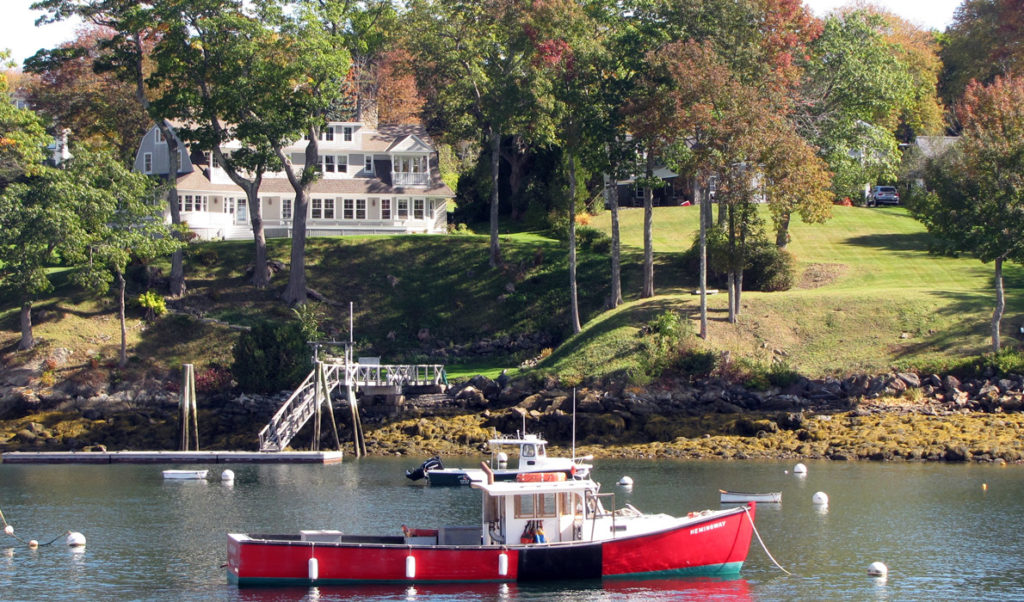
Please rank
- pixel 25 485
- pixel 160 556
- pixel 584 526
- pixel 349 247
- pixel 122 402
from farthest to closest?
pixel 349 247 → pixel 122 402 → pixel 25 485 → pixel 160 556 → pixel 584 526

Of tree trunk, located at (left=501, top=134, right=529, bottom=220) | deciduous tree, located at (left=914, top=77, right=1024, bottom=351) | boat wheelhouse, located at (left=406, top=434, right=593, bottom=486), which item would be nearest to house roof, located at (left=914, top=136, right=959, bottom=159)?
deciduous tree, located at (left=914, top=77, right=1024, bottom=351)

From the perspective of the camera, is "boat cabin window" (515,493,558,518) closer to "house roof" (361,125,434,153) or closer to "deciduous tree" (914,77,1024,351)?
"deciduous tree" (914,77,1024,351)

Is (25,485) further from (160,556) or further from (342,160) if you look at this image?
(342,160)

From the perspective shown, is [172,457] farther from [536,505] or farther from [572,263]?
[536,505]

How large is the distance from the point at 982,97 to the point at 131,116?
58.8m

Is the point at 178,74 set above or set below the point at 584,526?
above

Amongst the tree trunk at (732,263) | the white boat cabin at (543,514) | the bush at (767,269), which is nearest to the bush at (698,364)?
the tree trunk at (732,263)

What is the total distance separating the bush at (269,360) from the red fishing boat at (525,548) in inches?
1260

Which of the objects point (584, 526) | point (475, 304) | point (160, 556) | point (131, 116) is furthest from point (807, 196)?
point (131, 116)

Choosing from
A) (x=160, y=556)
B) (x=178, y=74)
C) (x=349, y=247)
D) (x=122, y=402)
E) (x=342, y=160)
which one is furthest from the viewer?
(x=342, y=160)

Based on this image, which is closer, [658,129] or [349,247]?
[658,129]

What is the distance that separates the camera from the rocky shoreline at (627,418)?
171ft

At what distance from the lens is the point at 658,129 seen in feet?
198

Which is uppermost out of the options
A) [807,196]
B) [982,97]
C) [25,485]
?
[982,97]
